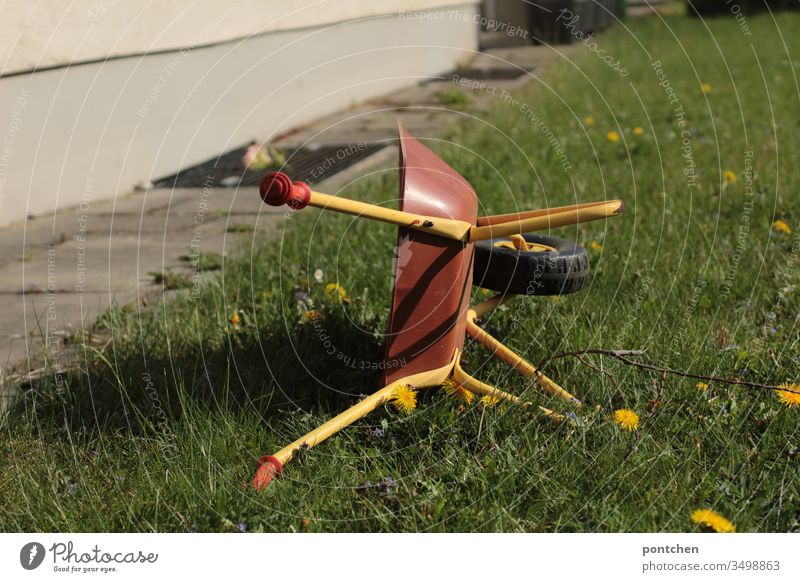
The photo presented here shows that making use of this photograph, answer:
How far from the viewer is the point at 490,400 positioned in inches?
91.7

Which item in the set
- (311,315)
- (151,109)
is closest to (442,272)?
(311,315)

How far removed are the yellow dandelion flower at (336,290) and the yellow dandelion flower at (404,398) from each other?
0.71 meters

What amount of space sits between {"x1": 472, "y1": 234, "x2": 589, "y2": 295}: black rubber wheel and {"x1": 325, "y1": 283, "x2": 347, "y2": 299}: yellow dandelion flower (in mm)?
598

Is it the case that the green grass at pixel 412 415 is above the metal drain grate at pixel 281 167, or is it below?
below

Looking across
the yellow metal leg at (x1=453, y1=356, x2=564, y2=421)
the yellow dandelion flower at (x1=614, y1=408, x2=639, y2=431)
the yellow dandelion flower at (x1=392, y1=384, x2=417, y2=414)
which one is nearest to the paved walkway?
the yellow dandelion flower at (x1=392, y1=384, x2=417, y2=414)

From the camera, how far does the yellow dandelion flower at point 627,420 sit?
2.25m

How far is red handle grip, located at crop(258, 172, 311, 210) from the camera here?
189cm

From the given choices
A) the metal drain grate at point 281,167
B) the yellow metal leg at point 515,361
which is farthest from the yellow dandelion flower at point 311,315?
the metal drain grate at point 281,167

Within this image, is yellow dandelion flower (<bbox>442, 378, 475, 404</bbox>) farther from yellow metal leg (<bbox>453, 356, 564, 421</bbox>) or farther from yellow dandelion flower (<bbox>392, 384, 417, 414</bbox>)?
yellow dandelion flower (<bbox>392, 384, 417, 414</bbox>)

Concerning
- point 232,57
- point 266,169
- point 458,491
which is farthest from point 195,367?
point 232,57

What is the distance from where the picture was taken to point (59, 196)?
182 inches

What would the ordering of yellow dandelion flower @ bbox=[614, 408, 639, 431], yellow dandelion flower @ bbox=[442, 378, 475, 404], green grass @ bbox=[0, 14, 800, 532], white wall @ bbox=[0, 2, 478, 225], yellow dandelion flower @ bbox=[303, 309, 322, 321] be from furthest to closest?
white wall @ bbox=[0, 2, 478, 225] < yellow dandelion flower @ bbox=[303, 309, 322, 321] < yellow dandelion flower @ bbox=[442, 378, 475, 404] < yellow dandelion flower @ bbox=[614, 408, 639, 431] < green grass @ bbox=[0, 14, 800, 532]

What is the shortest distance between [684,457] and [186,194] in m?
3.39

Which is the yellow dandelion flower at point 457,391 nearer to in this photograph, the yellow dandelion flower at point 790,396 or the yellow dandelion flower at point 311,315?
the yellow dandelion flower at point 311,315
